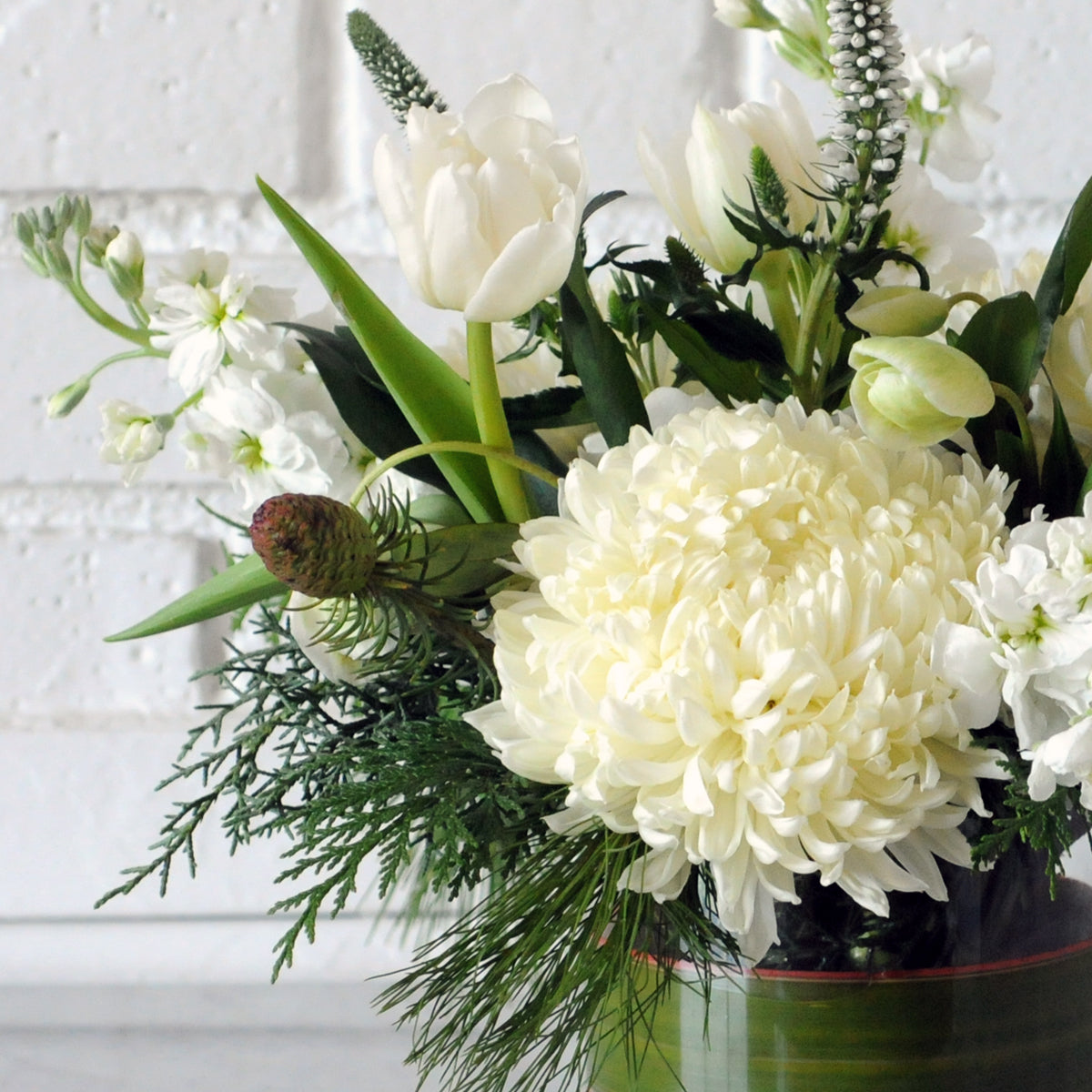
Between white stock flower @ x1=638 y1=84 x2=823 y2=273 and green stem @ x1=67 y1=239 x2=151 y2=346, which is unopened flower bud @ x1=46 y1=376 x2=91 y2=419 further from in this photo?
white stock flower @ x1=638 y1=84 x2=823 y2=273

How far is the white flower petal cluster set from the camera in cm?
21

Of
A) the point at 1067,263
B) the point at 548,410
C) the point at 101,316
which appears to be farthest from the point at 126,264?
the point at 1067,263

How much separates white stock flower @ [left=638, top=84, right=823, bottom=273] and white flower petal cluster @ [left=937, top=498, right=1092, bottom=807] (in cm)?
11

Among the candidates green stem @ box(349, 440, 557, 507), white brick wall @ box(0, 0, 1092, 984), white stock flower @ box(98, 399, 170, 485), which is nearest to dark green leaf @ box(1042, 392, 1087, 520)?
green stem @ box(349, 440, 557, 507)

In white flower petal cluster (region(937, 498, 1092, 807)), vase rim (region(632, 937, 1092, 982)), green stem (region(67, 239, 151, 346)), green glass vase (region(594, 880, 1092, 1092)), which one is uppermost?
green stem (region(67, 239, 151, 346))

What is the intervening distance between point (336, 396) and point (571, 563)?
3.3 inches

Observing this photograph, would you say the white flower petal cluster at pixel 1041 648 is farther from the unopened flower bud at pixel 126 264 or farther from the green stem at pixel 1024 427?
the unopened flower bud at pixel 126 264

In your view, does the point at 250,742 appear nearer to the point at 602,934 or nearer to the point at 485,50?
the point at 602,934

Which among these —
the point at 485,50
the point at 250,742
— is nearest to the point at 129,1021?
the point at 250,742

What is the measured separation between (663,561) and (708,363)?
0.07 m

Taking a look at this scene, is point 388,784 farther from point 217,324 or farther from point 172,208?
point 172,208

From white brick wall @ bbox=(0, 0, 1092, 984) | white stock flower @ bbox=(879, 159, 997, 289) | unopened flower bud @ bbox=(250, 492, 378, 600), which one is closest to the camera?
unopened flower bud @ bbox=(250, 492, 378, 600)

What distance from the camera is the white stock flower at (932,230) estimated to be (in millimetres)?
311

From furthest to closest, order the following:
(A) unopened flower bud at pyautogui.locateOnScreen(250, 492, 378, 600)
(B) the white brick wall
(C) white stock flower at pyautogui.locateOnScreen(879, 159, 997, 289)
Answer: (B) the white brick wall, (C) white stock flower at pyautogui.locateOnScreen(879, 159, 997, 289), (A) unopened flower bud at pyautogui.locateOnScreen(250, 492, 378, 600)
